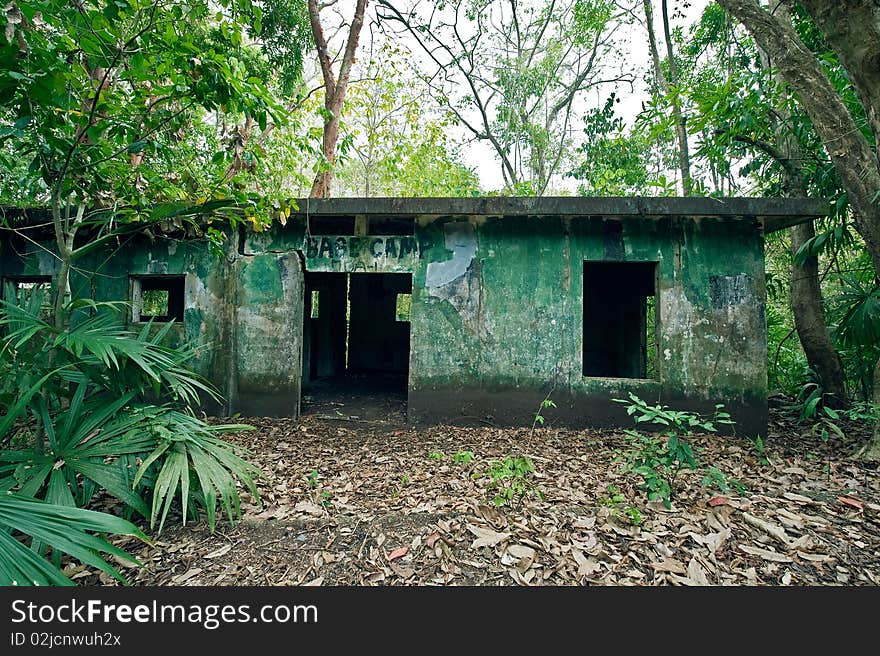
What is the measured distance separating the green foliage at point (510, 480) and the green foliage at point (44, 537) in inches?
100

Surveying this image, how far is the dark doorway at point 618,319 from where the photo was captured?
27.2ft

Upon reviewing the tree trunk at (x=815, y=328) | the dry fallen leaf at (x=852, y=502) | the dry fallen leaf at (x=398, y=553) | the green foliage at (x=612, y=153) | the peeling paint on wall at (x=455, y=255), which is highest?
the green foliage at (x=612, y=153)

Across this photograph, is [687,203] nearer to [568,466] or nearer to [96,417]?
[568,466]

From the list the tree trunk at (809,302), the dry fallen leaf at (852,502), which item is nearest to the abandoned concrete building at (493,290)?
the tree trunk at (809,302)

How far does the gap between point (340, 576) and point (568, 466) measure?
8.28 ft

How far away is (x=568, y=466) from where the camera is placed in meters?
4.50

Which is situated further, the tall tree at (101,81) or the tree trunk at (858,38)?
the tree trunk at (858,38)

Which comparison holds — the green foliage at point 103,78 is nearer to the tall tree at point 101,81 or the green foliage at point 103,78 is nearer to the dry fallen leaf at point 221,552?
the tall tree at point 101,81

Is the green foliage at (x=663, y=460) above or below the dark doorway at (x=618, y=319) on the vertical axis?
below

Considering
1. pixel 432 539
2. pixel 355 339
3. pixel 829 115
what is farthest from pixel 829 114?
pixel 355 339

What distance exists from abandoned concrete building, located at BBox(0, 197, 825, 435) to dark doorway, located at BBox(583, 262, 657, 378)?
249 centimetres

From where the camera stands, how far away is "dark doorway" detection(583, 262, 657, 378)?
8.30 meters

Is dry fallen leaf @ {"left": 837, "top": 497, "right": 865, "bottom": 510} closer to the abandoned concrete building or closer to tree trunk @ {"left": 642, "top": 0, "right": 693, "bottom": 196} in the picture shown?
the abandoned concrete building

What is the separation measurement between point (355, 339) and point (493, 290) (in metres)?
6.42
